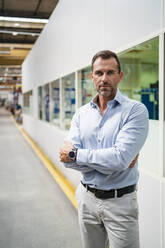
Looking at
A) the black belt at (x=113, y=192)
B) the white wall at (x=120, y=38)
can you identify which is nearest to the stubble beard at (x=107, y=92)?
the black belt at (x=113, y=192)

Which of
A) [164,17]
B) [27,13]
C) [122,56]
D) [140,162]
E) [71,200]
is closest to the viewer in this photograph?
[164,17]

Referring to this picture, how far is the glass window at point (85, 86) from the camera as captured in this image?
425 cm

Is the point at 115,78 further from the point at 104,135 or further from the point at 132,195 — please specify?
the point at 132,195

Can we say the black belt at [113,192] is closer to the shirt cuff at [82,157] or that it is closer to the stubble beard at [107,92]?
the shirt cuff at [82,157]

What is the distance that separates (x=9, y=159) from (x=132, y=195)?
256 inches

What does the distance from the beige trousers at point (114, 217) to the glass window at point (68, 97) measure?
3494 millimetres

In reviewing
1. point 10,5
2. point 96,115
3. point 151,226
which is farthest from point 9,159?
point 96,115

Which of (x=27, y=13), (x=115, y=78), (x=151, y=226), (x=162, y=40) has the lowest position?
(x=151, y=226)

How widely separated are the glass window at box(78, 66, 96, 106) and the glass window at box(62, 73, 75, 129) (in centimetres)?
39

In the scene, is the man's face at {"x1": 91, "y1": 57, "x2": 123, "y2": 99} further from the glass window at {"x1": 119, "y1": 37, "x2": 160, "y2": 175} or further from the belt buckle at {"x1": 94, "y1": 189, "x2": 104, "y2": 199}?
the glass window at {"x1": 119, "y1": 37, "x2": 160, "y2": 175}

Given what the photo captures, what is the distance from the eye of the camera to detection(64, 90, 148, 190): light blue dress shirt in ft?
5.36

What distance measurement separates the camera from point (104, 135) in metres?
1.73

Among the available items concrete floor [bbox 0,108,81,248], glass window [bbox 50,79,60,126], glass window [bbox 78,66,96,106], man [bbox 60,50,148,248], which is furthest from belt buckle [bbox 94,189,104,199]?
glass window [bbox 50,79,60,126]

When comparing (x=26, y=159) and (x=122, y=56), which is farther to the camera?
(x=26, y=159)
